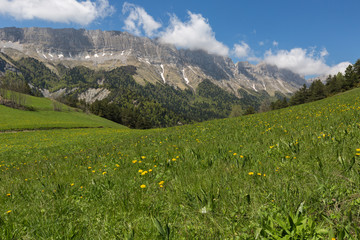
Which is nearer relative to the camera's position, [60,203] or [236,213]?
Answer: [236,213]

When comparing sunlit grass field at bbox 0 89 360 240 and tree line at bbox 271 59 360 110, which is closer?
sunlit grass field at bbox 0 89 360 240

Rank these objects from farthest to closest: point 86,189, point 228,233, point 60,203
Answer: point 86,189 → point 60,203 → point 228,233

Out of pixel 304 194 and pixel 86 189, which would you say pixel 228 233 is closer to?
pixel 304 194

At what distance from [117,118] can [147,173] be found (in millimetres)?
133784

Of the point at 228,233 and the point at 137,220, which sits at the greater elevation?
the point at 228,233

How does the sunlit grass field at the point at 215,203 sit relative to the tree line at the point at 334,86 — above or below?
below

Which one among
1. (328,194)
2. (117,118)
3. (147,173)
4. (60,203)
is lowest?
(117,118)

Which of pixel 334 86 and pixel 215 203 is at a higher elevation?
pixel 334 86

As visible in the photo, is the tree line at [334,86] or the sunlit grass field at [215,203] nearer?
the sunlit grass field at [215,203]

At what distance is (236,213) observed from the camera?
7.96 ft

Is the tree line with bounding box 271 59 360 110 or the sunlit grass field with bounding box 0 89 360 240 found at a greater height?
the tree line with bounding box 271 59 360 110

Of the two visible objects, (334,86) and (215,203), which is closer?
(215,203)

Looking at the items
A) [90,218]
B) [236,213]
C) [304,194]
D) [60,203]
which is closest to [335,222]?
[304,194]

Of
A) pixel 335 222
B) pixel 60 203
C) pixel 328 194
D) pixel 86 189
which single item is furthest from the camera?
pixel 86 189
